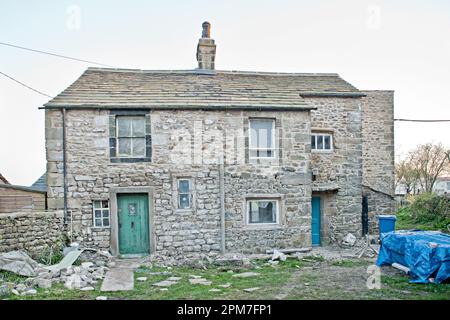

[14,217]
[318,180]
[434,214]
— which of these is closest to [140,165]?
[14,217]

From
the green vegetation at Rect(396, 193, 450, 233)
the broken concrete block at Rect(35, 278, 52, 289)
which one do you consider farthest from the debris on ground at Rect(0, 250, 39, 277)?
the green vegetation at Rect(396, 193, 450, 233)

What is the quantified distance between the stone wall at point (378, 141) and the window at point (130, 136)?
9501mm

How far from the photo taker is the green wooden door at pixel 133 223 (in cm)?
998

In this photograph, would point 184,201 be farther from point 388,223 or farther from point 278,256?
point 388,223

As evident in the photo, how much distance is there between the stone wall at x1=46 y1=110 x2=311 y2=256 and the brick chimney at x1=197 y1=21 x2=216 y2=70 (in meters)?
3.42

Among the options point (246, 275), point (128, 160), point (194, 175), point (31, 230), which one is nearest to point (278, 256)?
point (246, 275)

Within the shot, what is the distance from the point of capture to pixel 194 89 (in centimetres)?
1141

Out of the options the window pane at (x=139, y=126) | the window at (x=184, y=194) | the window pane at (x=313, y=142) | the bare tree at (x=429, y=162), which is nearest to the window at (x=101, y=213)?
the window at (x=184, y=194)

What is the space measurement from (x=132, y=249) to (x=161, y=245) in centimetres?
92

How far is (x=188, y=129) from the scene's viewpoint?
10.3 meters

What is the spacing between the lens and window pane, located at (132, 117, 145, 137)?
1030cm

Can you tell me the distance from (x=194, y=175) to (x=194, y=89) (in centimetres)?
325

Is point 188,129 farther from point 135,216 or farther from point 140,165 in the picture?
point 135,216

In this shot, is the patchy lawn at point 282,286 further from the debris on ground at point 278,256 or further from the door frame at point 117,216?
the door frame at point 117,216
